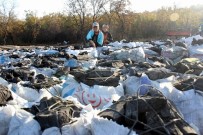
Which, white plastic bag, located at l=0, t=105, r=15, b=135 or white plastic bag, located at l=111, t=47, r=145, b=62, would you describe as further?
white plastic bag, located at l=111, t=47, r=145, b=62

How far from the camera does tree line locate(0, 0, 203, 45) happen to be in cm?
3450

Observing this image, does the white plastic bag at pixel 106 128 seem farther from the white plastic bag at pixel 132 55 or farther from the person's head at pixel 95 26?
the person's head at pixel 95 26

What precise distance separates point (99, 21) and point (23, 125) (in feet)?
114

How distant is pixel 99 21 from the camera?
37.2 metres

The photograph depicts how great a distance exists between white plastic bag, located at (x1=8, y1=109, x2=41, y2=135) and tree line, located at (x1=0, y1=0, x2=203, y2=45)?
2856 cm

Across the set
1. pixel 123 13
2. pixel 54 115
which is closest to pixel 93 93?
pixel 54 115

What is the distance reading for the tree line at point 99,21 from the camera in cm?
3450

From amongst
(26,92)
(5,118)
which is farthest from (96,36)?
(5,118)

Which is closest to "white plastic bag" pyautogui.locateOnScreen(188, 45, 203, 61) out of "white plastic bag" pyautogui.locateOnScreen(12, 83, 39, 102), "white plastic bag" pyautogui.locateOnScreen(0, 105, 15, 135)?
"white plastic bag" pyautogui.locateOnScreen(12, 83, 39, 102)

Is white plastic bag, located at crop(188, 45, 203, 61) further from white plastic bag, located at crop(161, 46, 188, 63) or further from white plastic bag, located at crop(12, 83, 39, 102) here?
white plastic bag, located at crop(12, 83, 39, 102)

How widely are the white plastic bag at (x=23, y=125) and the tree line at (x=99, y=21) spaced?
93.7ft

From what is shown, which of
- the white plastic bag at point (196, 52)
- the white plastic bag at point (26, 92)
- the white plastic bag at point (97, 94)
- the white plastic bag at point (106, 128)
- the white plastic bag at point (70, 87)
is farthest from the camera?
the white plastic bag at point (196, 52)

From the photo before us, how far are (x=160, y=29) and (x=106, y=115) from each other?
3449cm

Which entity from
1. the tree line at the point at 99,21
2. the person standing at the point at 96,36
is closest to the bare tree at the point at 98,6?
the tree line at the point at 99,21
